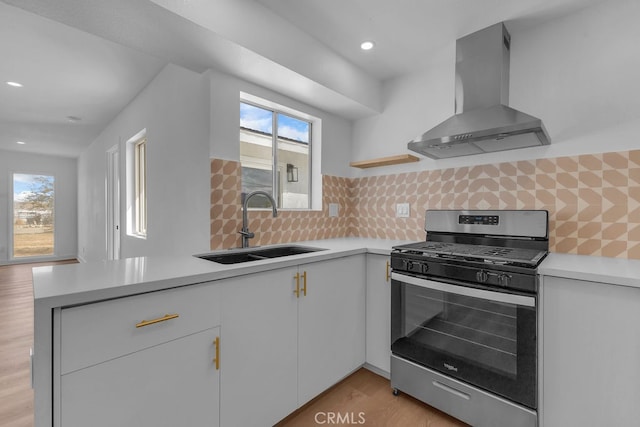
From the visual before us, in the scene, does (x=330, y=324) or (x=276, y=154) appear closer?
(x=330, y=324)

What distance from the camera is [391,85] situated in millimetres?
2648

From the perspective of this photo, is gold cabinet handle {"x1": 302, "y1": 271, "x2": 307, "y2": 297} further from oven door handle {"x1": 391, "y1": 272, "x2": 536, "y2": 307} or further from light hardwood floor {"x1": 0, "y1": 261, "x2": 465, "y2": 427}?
light hardwood floor {"x1": 0, "y1": 261, "x2": 465, "y2": 427}

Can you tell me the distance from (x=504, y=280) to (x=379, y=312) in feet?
2.83

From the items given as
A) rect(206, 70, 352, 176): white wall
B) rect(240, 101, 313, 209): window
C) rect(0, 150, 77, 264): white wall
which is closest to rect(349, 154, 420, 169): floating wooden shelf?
rect(240, 101, 313, 209): window

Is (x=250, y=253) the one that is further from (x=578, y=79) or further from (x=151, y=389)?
(x=578, y=79)

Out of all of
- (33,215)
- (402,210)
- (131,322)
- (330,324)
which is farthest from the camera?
(33,215)

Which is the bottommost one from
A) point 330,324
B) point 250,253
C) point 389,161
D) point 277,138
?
point 330,324

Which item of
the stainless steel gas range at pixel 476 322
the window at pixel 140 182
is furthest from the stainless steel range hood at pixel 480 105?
the window at pixel 140 182

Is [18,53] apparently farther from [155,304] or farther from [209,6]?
[155,304]

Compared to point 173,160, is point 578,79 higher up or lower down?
higher up

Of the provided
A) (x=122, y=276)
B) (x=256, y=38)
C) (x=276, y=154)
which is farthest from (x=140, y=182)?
(x=122, y=276)

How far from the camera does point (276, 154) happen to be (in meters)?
2.52

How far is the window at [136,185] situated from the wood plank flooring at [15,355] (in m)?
1.31

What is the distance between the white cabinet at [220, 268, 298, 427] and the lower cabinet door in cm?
8
